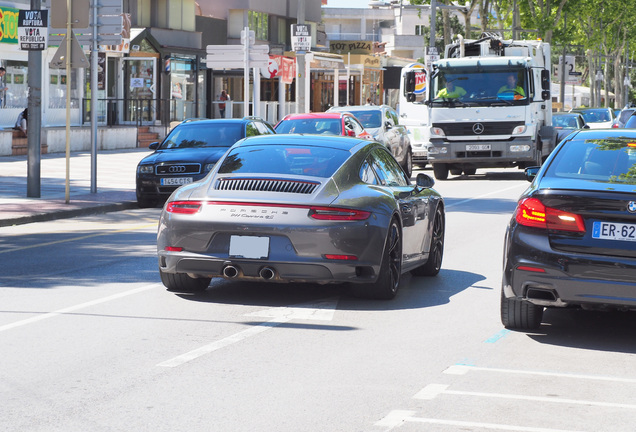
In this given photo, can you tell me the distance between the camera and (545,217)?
334 inches

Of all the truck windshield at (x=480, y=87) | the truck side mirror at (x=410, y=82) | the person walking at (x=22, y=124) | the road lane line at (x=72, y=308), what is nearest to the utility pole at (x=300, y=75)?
the truck side mirror at (x=410, y=82)

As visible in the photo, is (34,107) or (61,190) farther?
(61,190)

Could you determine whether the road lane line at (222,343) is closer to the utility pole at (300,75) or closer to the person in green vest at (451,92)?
the person in green vest at (451,92)

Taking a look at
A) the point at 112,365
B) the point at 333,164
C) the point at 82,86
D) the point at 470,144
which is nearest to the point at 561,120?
the point at 470,144

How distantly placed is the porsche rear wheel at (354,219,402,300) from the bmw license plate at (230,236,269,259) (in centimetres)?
99

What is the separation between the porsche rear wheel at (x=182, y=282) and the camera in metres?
10.3

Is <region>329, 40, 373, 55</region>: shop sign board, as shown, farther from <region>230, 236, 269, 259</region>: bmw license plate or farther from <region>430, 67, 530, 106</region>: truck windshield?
<region>230, 236, 269, 259</region>: bmw license plate

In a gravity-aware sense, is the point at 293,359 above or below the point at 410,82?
below

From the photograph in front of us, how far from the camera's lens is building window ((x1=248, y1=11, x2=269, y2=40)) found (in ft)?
211

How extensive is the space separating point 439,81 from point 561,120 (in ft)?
40.5

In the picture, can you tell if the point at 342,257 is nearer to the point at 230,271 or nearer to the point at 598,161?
the point at 230,271

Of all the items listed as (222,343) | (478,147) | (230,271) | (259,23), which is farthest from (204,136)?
(259,23)

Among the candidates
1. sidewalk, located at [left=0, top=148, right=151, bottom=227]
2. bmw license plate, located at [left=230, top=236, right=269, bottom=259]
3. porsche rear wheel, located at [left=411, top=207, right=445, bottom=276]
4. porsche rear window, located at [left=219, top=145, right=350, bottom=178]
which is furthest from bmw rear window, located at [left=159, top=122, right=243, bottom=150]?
bmw license plate, located at [left=230, top=236, right=269, bottom=259]

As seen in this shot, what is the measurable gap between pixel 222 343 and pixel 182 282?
7.29 feet
